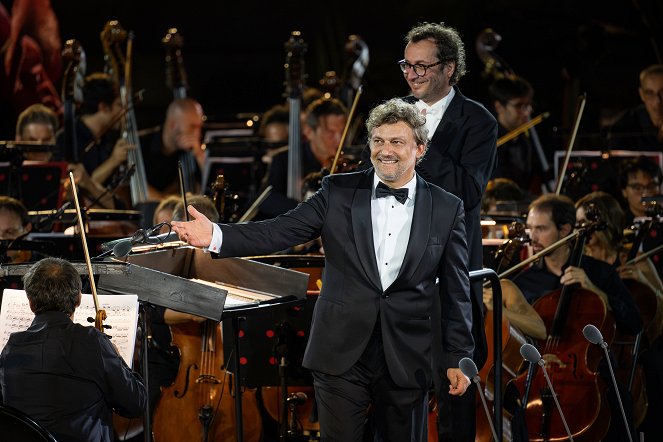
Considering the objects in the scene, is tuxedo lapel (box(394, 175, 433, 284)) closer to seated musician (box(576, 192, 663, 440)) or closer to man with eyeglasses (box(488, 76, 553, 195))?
seated musician (box(576, 192, 663, 440))

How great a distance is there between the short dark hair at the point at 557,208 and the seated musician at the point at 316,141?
1709mm

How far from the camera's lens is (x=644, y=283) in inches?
218

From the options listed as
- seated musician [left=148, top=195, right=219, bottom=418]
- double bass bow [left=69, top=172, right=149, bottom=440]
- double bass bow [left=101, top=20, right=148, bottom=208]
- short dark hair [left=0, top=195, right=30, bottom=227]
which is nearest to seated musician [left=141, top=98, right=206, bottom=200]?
double bass bow [left=101, top=20, right=148, bottom=208]

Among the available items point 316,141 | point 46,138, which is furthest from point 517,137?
point 46,138

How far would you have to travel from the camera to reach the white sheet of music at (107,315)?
3799 mm

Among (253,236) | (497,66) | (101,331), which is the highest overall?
(497,66)

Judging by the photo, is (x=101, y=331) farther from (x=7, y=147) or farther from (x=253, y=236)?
(x=7, y=147)

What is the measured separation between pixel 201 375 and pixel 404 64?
1666 millimetres

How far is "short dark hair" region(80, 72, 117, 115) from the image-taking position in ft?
24.1

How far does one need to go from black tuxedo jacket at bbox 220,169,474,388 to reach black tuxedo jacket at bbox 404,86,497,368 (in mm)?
426

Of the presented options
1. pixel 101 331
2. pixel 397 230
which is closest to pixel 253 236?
pixel 397 230

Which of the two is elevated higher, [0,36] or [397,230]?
[0,36]

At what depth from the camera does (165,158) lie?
7.48 meters

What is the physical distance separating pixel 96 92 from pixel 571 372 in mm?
3928
